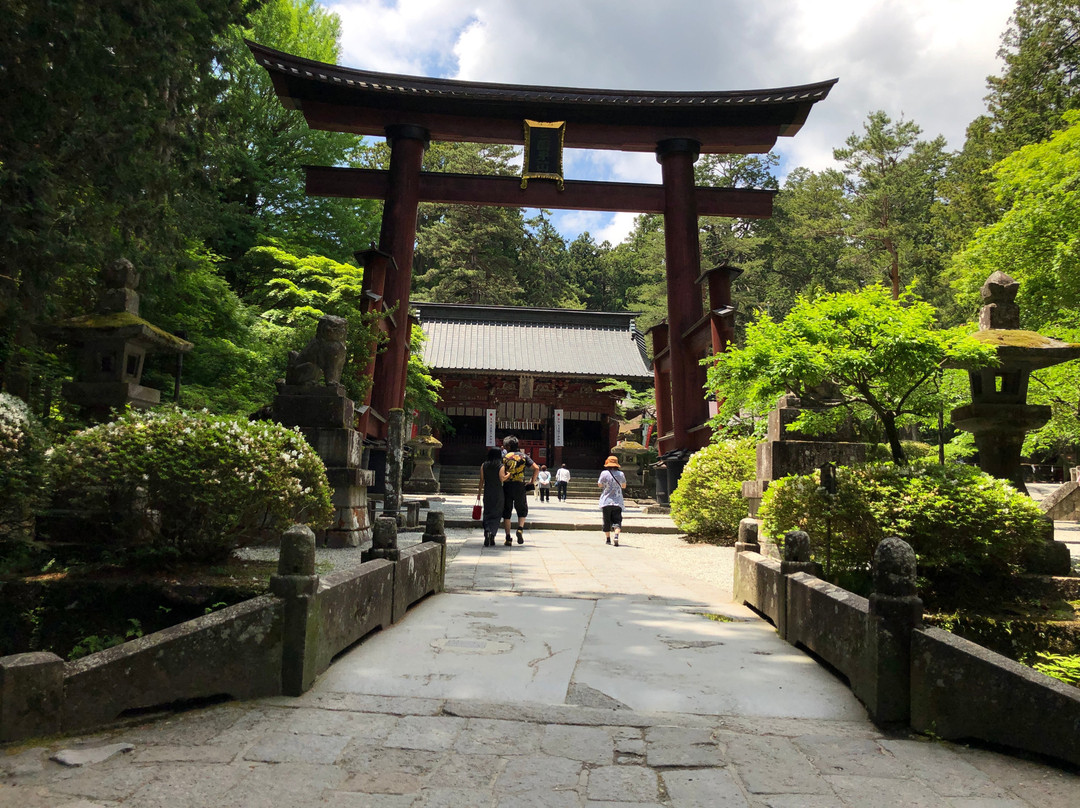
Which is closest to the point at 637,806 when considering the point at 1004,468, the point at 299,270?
the point at 1004,468

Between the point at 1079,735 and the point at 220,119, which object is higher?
the point at 220,119

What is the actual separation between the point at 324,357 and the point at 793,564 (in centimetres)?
637

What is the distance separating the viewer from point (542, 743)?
296cm

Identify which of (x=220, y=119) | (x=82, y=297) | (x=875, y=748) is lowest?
(x=875, y=748)

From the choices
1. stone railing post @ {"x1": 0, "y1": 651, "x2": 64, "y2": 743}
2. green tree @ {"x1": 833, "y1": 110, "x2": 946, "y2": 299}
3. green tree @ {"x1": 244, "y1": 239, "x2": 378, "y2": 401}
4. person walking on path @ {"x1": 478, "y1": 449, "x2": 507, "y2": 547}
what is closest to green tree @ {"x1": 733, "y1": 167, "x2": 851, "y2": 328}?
green tree @ {"x1": 833, "y1": 110, "x2": 946, "y2": 299}

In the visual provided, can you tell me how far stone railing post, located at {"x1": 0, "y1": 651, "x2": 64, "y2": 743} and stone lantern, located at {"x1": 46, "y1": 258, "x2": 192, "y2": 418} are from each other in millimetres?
5092

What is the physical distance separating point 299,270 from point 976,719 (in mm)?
14965

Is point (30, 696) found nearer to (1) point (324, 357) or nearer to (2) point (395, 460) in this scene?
(1) point (324, 357)

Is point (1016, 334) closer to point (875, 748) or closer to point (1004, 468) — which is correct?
point (1004, 468)

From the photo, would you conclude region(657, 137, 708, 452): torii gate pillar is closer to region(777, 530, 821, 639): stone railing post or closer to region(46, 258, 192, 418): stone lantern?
region(777, 530, 821, 639): stone railing post

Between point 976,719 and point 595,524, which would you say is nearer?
point 976,719

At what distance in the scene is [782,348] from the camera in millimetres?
6648

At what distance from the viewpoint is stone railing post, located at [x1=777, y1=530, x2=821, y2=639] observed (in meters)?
4.97

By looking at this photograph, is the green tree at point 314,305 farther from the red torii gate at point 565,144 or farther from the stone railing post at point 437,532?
the stone railing post at point 437,532
